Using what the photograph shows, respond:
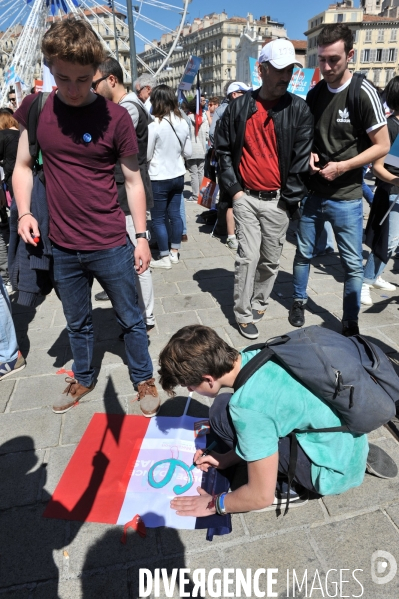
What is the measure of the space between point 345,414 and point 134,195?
4.91ft

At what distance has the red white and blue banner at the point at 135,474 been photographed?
1856 mm

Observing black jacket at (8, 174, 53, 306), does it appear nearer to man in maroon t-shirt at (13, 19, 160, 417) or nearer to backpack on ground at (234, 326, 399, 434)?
man in maroon t-shirt at (13, 19, 160, 417)

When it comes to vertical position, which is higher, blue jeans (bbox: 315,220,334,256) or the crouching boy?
the crouching boy

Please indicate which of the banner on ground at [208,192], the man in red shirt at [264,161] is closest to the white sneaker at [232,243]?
the banner on ground at [208,192]

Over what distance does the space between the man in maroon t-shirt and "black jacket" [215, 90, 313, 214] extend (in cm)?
105

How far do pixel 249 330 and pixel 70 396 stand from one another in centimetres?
144

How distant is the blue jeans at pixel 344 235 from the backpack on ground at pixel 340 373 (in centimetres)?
160

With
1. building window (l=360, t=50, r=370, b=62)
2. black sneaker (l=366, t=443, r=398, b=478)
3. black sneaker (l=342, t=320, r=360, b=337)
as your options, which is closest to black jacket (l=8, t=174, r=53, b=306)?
black sneaker (l=366, t=443, r=398, b=478)

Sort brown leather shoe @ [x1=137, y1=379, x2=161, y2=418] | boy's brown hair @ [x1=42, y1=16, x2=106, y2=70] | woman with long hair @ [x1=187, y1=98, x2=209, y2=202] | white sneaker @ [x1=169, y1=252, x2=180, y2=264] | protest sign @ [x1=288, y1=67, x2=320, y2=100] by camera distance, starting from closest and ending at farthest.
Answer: boy's brown hair @ [x1=42, y1=16, x2=106, y2=70] → brown leather shoe @ [x1=137, y1=379, x2=161, y2=418] → white sneaker @ [x1=169, y1=252, x2=180, y2=264] → protest sign @ [x1=288, y1=67, x2=320, y2=100] → woman with long hair @ [x1=187, y1=98, x2=209, y2=202]

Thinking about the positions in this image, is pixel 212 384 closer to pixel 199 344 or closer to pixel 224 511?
pixel 199 344

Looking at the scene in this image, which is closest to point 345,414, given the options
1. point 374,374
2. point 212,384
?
point 374,374

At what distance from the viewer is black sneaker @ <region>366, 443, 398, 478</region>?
6.47 feet

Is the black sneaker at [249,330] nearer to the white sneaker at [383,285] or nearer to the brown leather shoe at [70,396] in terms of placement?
the brown leather shoe at [70,396]

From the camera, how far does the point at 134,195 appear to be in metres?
2.25
